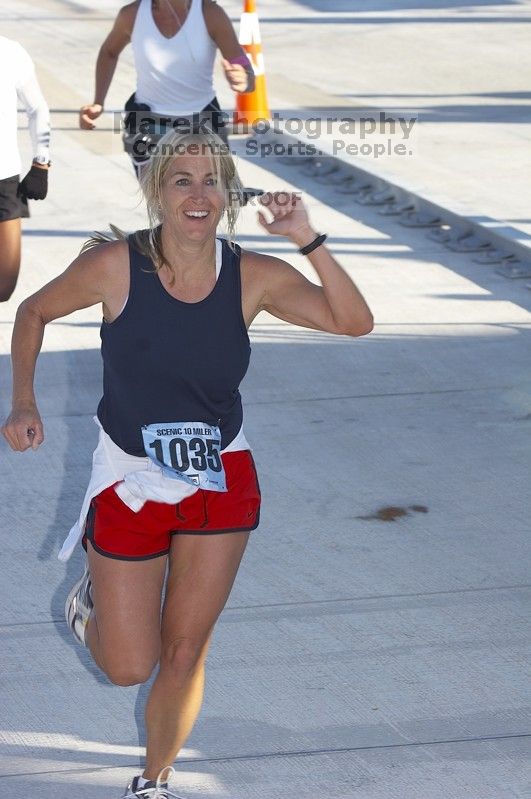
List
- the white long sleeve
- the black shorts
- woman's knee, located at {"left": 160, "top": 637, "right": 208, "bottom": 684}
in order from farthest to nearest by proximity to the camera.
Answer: the black shorts < the white long sleeve < woman's knee, located at {"left": 160, "top": 637, "right": 208, "bottom": 684}

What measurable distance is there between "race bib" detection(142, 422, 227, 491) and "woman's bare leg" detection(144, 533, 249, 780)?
15 centimetres

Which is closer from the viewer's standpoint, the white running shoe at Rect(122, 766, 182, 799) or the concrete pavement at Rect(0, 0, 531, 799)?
the white running shoe at Rect(122, 766, 182, 799)

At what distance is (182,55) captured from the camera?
311 inches

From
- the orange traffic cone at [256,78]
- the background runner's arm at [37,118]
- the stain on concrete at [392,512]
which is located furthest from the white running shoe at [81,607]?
the orange traffic cone at [256,78]

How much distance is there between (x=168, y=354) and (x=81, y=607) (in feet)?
2.44

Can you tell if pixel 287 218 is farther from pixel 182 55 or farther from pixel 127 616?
pixel 182 55

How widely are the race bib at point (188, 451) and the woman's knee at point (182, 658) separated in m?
0.38

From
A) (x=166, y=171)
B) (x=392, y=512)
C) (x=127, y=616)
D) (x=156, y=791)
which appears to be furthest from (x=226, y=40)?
(x=156, y=791)

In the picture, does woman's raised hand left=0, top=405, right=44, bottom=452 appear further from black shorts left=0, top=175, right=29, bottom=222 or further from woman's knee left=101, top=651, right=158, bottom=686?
black shorts left=0, top=175, right=29, bottom=222

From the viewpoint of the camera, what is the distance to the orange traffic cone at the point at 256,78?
528 inches

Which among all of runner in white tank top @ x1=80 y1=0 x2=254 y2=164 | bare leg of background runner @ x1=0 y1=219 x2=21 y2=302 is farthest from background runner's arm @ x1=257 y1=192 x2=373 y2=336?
runner in white tank top @ x1=80 y1=0 x2=254 y2=164

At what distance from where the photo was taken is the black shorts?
7367mm

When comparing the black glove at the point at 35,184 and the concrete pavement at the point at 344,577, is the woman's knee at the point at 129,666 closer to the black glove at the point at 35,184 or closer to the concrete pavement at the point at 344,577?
the concrete pavement at the point at 344,577

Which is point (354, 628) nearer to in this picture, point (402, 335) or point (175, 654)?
point (175, 654)
